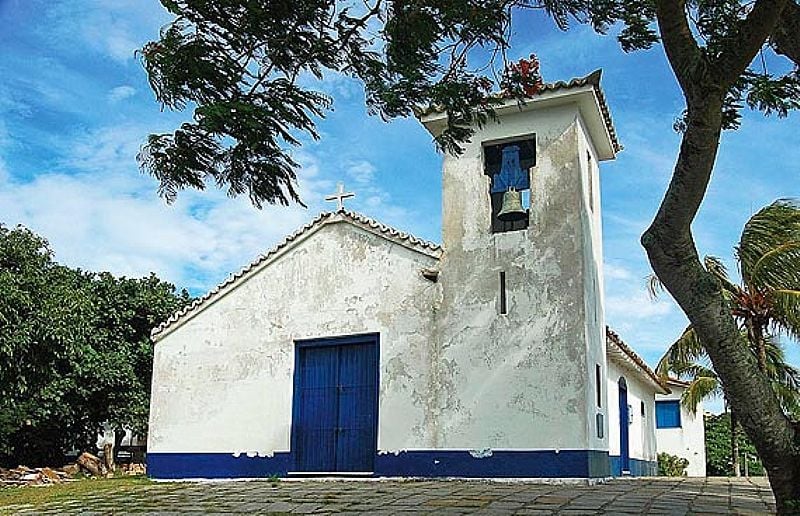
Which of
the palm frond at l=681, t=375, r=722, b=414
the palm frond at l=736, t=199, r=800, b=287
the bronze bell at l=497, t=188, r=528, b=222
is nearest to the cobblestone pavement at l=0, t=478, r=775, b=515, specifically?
the bronze bell at l=497, t=188, r=528, b=222

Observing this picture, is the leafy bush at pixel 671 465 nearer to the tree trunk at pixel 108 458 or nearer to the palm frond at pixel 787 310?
the palm frond at pixel 787 310

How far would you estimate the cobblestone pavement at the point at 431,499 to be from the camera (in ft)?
27.6

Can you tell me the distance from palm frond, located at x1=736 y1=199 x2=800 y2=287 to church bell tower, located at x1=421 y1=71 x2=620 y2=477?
587 cm

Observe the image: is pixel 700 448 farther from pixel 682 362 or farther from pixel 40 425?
pixel 40 425

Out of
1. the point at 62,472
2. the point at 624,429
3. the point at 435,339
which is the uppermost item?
the point at 435,339

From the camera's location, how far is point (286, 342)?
47.4 feet

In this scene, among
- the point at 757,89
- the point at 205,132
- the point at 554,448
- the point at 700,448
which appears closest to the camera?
the point at 205,132

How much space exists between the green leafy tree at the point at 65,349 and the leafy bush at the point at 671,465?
50.7ft

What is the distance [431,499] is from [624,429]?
31.4 ft

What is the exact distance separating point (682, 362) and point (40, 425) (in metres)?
18.1

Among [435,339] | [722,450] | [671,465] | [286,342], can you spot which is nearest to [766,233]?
[435,339]

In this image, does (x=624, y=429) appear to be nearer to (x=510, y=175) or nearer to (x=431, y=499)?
(x=510, y=175)

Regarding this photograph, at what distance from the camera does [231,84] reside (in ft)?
18.8

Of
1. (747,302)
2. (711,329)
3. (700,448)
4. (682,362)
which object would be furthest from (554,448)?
(700,448)
